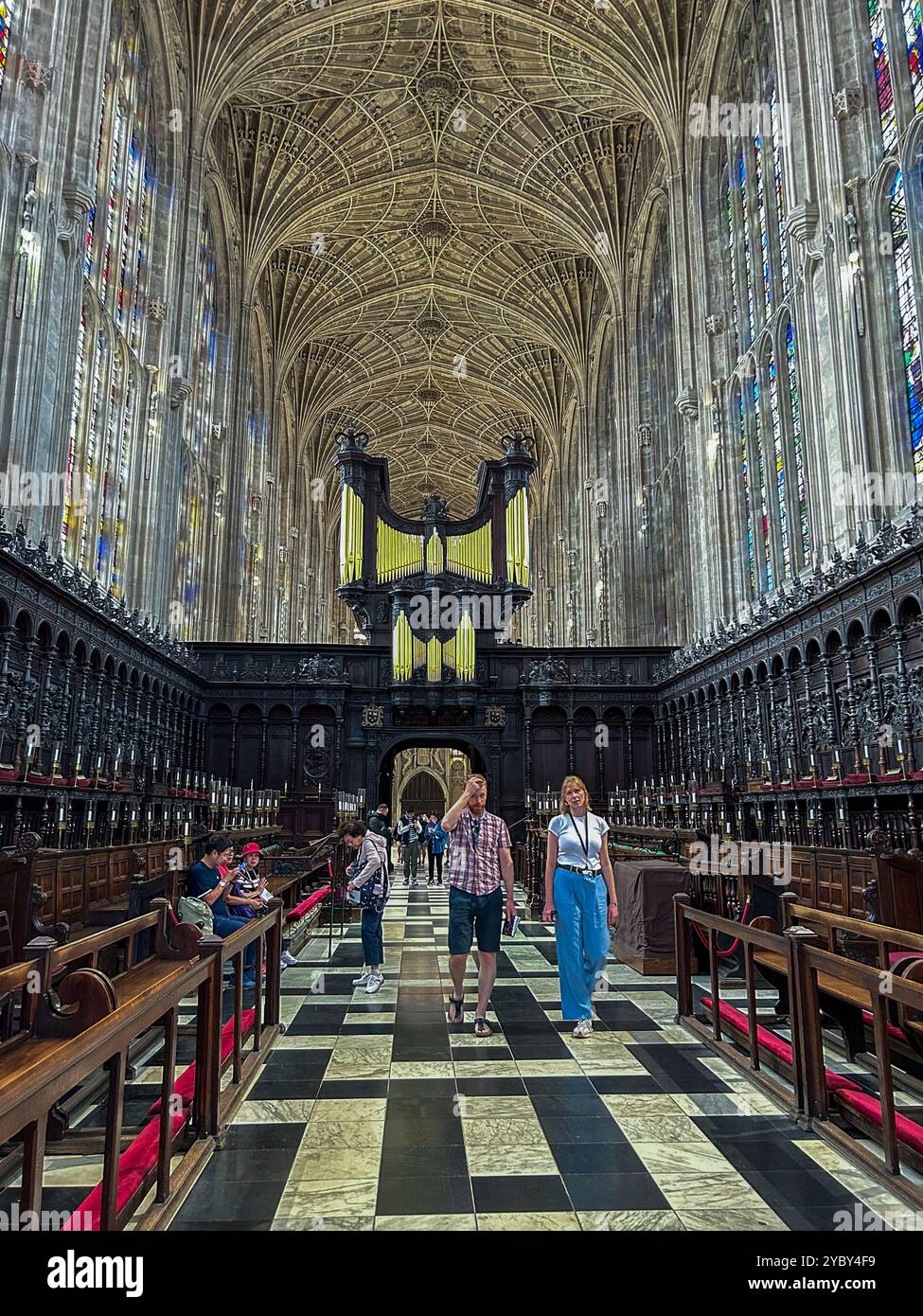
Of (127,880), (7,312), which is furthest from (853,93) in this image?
(127,880)

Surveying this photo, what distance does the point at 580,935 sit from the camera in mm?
5297

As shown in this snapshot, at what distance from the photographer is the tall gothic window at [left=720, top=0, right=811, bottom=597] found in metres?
15.5

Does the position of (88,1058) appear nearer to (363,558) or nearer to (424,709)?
(424,709)

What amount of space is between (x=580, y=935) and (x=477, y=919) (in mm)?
655

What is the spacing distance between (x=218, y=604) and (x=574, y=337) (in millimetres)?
18043

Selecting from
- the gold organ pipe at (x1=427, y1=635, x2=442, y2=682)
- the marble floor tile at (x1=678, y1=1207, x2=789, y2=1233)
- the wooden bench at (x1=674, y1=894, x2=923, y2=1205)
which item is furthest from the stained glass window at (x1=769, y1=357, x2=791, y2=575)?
the marble floor tile at (x1=678, y1=1207, x2=789, y2=1233)

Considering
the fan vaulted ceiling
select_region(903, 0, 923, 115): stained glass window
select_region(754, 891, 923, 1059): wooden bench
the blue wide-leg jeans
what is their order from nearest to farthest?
select_region(754, 891, 923, 1059): wooden bench → the blue wide-leg jeans → select_region(903, 0, 923, 115): stained glass window → the fan vaulted ceiling

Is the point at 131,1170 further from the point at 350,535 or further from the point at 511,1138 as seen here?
the point at 350,535

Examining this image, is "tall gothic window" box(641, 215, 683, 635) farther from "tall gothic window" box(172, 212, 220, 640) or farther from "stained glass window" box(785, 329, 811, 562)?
"tall gothic window" box(172, 212, 220, 640)

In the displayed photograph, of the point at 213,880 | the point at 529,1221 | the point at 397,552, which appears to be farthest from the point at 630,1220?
the point at 397,552

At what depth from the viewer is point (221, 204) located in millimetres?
24078

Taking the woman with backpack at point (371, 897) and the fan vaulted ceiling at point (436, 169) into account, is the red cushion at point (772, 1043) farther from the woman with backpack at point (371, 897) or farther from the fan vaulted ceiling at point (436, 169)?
the fan vaulted ceiling at point (436, 169)

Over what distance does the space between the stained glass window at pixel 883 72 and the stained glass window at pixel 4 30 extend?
458 inches

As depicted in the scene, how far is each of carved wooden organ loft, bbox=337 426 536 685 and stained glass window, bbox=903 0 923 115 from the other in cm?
1340
